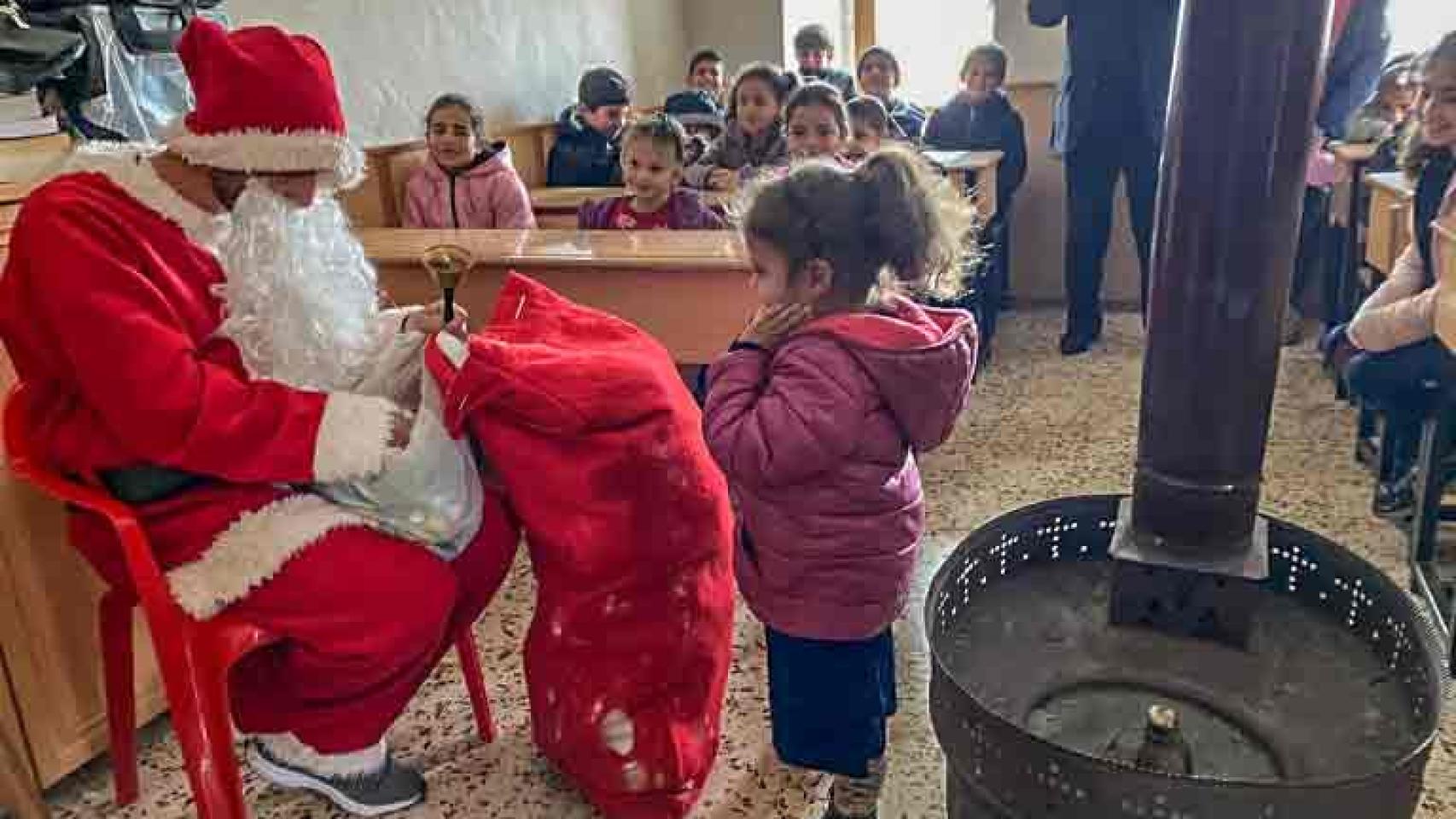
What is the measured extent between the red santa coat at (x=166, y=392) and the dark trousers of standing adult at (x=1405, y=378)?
69.7 inches

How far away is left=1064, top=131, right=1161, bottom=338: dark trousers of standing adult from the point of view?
3.40 meters

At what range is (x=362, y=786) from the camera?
1.52m

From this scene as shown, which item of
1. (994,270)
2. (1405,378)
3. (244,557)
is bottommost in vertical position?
(994,270)

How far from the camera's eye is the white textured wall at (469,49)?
3088 millimetres

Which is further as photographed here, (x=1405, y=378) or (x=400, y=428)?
(x=1405, y=378)

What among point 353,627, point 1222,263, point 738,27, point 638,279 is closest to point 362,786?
point 353,627

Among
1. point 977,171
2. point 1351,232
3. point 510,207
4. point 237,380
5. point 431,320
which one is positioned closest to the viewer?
point 237,380

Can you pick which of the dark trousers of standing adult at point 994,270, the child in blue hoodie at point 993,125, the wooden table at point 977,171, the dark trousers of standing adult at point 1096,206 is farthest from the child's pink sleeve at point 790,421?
the child in blue hoodie at point 993,125

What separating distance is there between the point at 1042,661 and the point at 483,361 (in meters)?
0.72

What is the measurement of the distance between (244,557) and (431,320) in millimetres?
401

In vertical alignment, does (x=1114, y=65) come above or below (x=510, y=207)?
above

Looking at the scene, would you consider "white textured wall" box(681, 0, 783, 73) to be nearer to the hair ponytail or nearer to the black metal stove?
the hair ponytail

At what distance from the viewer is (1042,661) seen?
3.41 feet

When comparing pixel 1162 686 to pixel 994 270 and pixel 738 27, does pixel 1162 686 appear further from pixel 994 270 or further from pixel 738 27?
pixel 738 27
